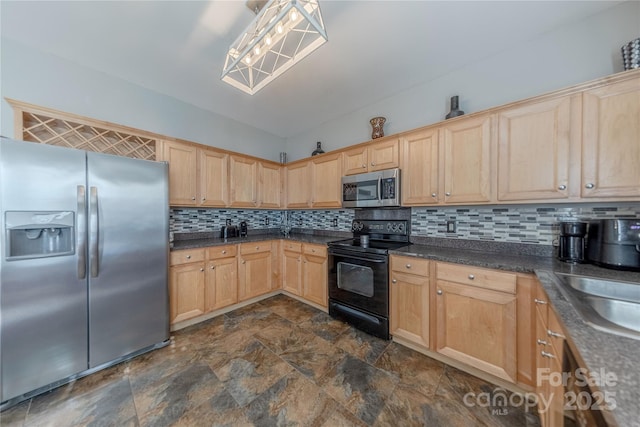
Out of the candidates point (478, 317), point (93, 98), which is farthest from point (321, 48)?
point (478, 317)

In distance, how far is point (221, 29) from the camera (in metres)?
1.65

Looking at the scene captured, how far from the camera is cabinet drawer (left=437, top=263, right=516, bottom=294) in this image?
4.76ft

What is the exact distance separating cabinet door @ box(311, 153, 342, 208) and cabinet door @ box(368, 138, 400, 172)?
0.46 meters

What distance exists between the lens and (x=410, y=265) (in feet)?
6.19

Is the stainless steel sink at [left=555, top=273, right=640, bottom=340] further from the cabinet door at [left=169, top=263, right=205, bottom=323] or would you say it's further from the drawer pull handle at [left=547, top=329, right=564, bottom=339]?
the cabinet door at [left=169, top=263, right=205, bottom=323]

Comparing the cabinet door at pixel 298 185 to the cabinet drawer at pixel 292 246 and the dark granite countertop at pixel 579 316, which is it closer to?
the cabinet drawer at pixel 292 246

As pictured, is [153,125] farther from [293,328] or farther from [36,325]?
[293,328]

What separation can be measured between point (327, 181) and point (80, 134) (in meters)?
2.54

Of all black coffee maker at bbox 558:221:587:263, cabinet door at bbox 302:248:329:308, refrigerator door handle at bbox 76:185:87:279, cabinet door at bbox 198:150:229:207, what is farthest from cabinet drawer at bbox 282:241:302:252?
black coffee maker at bbox 558:221:587:263

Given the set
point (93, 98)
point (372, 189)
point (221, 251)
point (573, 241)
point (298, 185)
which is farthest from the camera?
point (298, 185)

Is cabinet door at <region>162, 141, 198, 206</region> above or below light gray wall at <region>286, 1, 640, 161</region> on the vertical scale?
below

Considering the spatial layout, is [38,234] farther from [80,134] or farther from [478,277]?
[478,277]

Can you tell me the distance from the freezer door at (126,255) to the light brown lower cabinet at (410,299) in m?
2.17

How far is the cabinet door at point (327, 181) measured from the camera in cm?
276
